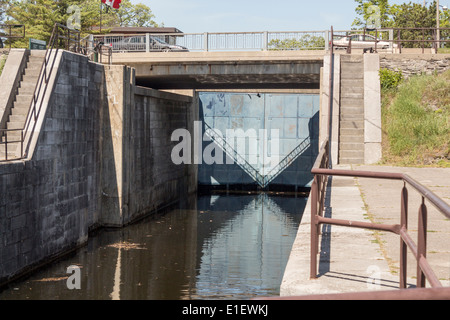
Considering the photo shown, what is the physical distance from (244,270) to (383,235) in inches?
316

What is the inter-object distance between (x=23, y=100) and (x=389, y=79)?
12.7 meters

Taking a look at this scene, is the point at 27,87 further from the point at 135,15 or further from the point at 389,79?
the point at 135,15

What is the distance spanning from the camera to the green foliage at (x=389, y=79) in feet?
72.1

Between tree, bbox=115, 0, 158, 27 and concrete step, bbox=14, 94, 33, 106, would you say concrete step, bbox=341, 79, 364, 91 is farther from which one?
tree, bbox=115, 0, 158, 27

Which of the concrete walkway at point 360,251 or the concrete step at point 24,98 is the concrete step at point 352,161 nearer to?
the concrete walkway at point 360,251

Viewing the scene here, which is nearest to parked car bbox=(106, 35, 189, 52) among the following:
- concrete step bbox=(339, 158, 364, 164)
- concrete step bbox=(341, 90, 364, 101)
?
concrete step bbox=(341, 90, 364, 101)

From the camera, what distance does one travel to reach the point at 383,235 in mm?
8438

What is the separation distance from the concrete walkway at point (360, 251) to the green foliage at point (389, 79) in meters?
10.2

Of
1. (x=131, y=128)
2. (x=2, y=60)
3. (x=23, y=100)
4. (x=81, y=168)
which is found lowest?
(x=81, y=168)

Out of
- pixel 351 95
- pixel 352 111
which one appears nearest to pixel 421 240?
pixel 352 111

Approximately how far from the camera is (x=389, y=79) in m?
22.0
